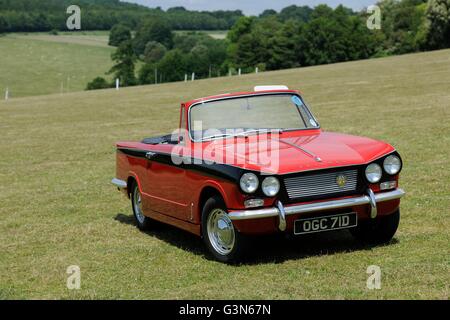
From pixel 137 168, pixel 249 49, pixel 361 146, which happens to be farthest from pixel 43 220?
pixel 249 49

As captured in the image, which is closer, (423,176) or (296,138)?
(296,138)

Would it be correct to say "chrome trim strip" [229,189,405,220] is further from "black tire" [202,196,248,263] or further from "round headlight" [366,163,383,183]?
"black tire" [202,196,248,263]

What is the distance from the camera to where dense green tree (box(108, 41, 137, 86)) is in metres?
92.3

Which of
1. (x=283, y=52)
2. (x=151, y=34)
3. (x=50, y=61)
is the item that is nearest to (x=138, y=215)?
(x=283, y=52)

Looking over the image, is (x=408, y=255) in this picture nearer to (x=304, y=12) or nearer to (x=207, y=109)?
(x=207, y=109)

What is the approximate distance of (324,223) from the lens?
6863mm

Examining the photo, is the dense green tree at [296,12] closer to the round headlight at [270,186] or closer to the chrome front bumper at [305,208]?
the chrome front bumper at [305,208]

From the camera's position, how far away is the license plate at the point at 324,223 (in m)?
6.81

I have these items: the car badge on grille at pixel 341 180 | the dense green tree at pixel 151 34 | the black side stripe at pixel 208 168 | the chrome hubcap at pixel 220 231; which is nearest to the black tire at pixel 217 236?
the chrome hubcap at pixel 220 231

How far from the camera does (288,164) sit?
6.79 meters

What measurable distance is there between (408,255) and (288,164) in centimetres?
140

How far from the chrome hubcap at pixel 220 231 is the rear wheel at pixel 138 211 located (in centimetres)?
189

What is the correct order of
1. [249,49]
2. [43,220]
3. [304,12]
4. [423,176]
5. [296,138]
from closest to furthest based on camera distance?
[296,138], [43,220], [423,176], [249,49], [304,12]

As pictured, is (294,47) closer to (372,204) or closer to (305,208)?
(372,204)
